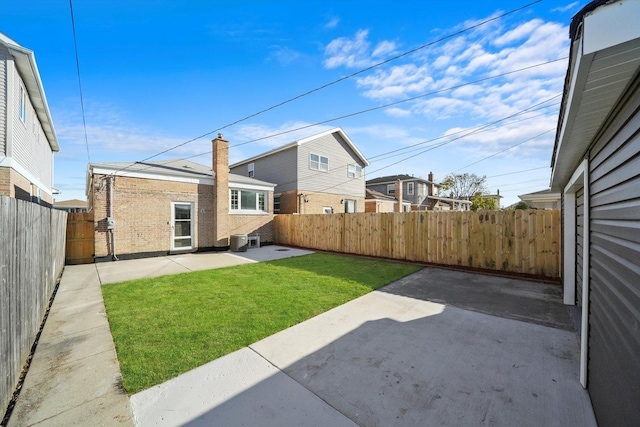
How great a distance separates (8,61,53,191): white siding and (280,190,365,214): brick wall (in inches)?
458

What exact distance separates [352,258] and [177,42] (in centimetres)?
944

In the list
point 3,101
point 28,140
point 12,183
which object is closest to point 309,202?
point 12,183

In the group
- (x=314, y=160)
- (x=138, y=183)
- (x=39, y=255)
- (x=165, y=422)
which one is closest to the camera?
(x=165, y=422)

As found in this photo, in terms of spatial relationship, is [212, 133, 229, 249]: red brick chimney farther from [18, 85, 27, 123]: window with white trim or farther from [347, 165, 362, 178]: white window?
[347, 165, 362, 178]: white window

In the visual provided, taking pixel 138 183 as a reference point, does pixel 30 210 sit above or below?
below

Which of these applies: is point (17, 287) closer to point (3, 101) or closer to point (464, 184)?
point (3, 101)

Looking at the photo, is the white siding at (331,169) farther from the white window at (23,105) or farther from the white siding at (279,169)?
the white window at (23,105)

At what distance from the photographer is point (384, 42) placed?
7051 millimetres

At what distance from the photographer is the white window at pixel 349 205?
20.3 m

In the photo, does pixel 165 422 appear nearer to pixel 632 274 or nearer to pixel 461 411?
pixel 461 411

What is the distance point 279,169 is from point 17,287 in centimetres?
1598

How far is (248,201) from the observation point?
14.2m

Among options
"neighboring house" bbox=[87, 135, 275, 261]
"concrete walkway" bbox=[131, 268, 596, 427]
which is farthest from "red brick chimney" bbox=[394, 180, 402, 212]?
"concrete walkway" bbox=[131, 268, 596, 427]

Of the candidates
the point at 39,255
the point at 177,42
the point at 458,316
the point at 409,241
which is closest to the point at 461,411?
the point at 458,316
